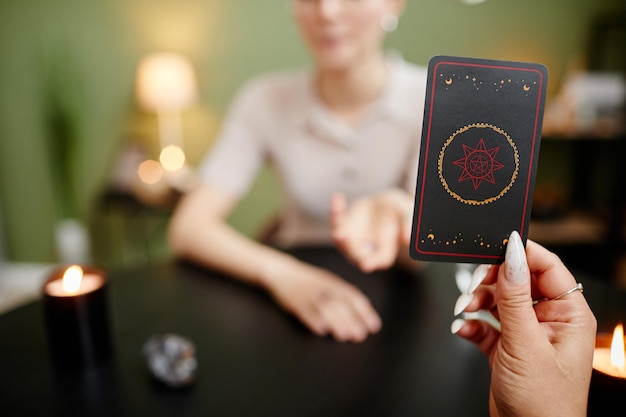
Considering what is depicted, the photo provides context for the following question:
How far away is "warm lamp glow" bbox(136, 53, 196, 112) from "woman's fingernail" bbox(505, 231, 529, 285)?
2.60 m

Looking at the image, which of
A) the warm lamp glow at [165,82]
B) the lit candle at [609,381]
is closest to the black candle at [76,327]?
the lit candle at [609,381]

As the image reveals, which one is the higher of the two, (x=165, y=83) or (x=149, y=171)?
(x=165, y=83)

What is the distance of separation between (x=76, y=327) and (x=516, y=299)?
584 millimetres

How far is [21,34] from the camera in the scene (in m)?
3.03

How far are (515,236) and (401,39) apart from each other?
8.48ft

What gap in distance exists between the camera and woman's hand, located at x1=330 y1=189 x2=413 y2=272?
787 millimetres

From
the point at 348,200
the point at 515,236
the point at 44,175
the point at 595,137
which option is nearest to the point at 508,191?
the point at 515,236

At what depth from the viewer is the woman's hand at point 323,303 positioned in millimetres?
750

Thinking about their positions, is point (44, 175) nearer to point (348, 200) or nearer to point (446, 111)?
point (348, 200)

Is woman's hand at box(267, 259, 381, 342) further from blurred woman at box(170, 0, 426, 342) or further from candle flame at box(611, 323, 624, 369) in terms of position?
candle flame at box(611, 323, 624, 369)

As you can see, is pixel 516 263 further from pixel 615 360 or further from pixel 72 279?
pixel 72 279

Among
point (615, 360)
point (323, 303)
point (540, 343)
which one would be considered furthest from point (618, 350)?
point (323, 303)

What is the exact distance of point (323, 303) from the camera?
2.60ft

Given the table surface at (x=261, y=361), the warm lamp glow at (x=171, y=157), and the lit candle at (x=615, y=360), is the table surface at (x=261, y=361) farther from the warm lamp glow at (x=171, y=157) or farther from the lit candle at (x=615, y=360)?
the warm lamp glow at (x=171, y=157)
